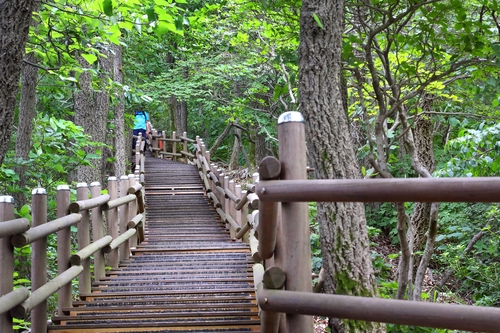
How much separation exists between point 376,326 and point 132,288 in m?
2.74

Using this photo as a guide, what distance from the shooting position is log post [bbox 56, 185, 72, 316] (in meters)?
4.76

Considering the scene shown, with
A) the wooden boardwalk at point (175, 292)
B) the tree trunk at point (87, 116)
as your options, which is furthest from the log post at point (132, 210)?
the tree trunk at point (87, 116)

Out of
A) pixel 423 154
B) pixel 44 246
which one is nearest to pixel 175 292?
pixel 44 246

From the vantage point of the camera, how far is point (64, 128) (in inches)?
257

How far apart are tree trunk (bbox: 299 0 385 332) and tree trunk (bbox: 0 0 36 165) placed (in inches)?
90.9

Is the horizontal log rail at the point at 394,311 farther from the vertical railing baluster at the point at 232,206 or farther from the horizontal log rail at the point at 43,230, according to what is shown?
the vertical railing baluster at the point at 232,206

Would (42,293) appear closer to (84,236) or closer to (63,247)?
(63,247)

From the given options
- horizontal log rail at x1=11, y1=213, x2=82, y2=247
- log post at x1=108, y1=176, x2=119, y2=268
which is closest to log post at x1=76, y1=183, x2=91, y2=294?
horizontal log rail at x1=11, y1=213, x2=82, y2=247

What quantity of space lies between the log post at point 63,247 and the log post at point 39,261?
0.53 meters

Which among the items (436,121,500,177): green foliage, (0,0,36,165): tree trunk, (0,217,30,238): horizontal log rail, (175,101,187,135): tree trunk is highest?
(175,101,187,135): tree trunk

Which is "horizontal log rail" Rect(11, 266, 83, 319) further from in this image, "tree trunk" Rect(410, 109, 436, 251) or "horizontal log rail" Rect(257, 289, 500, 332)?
"tree trunk" Rect(410, 109, 436, 251)

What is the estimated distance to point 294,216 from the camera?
8.52ft

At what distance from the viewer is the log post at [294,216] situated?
260 centimetres

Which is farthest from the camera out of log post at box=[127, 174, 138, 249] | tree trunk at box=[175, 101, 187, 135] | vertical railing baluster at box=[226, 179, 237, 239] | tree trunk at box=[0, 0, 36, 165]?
tree trunk at box=[175, 101, 187, 135]
